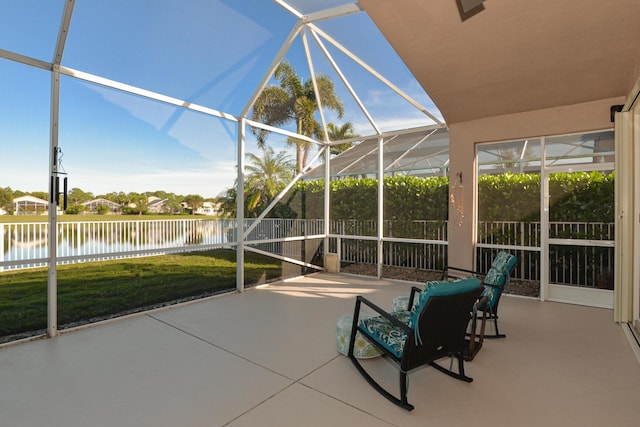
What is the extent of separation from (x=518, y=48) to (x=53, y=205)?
17.5 ft

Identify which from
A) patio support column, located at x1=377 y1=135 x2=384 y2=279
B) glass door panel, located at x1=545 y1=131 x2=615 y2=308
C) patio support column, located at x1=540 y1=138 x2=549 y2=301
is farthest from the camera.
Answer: patio support column, located at x1=377 y1=135 x2=384 y2=279

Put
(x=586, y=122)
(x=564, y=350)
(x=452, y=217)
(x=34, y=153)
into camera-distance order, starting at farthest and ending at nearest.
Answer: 1. (x=452, y=217)
2. (x=586, y=122)
3. (x=34, y=153)
4. (x=564, y=350)

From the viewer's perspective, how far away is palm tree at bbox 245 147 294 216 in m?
6.19

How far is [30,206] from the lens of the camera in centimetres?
379

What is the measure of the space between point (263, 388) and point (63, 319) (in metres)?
3.37

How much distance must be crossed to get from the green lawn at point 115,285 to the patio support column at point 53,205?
18.0 inches

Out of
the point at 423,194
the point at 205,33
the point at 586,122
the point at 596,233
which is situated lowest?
the point at 596,233

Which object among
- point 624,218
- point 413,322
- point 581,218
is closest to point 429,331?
point 413,322

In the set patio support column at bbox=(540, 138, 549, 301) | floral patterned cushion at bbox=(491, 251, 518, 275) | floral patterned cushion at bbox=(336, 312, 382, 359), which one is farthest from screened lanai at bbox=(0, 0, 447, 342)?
floral patterned cushion at bbox=(336, 312, 382, 359)

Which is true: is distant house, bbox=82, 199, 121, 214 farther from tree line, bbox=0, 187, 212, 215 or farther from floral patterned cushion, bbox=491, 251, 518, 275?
floral patterned cushion, bbox=491, 251, 518, 275

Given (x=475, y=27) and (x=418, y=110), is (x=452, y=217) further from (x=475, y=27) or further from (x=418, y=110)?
(x=475, y=27)

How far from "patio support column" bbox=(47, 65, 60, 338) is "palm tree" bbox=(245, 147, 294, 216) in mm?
2876

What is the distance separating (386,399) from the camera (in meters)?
2.49

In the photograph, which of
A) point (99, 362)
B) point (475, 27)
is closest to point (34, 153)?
point (99, 362)
